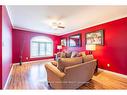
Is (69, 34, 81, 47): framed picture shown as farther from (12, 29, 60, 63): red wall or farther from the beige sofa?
the beige sofa

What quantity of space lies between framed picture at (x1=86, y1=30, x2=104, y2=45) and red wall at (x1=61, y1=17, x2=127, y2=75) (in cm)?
18

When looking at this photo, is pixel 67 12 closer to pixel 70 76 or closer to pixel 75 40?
pixel 70 76

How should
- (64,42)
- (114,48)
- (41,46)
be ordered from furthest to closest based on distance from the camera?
(64,42) < (41,46) < (114,48)

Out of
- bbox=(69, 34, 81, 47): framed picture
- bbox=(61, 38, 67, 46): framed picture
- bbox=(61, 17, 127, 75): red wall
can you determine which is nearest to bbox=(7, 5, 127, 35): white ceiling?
bbox=(61, 17, 127, 75): red wall

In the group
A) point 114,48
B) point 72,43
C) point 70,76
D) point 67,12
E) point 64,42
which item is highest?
point 67,12

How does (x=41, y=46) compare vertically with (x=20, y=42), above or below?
below

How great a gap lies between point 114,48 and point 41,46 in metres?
5.13

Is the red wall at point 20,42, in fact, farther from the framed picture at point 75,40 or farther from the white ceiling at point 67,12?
the framed picture at point 75,40

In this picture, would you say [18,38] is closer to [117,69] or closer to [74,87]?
[74,87]

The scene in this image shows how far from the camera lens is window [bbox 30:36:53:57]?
6.57 m

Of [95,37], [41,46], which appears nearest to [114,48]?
[95,37]

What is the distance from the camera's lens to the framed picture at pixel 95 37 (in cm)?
414

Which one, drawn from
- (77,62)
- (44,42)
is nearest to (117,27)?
(77,62)

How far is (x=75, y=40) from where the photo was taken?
600 centimetres
